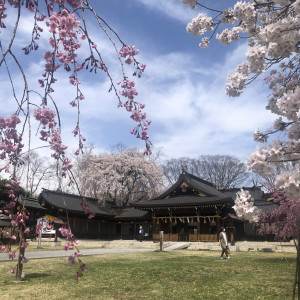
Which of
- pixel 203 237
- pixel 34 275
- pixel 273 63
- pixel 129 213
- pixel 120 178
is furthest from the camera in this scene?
pixel 120 178

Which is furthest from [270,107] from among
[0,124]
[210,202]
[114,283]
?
[210,202]

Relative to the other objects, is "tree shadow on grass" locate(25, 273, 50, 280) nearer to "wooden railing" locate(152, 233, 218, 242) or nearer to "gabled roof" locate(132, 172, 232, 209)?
"gabled roof" locate(132, 172, 232, 209)

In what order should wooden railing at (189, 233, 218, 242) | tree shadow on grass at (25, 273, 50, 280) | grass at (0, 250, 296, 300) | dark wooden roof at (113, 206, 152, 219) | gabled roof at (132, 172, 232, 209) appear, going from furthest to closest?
1. dark wooden roof at (113, 206, 152, 219)
2. gabled roof at (132, 172, 232, 209)
3. wooden railing at (189, 233, 218, 242)
4. tree shadow on grass at (25, 273, 50, 280)
5. grass at (0, 250, 296, 300)

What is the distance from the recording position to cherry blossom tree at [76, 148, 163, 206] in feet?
123

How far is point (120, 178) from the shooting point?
3722cm

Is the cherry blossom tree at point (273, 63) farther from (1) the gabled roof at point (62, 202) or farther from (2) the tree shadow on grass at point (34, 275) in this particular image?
(1) the gabled roof at point (62, 202)

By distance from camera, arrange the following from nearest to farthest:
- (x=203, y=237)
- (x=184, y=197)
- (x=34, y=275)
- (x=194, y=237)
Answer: (x=34, y=275), (x=203, y=237), (x=194, y=237), (x=184, y=197)

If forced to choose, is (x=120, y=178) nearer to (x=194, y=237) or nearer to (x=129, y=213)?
(x=129, y=213)

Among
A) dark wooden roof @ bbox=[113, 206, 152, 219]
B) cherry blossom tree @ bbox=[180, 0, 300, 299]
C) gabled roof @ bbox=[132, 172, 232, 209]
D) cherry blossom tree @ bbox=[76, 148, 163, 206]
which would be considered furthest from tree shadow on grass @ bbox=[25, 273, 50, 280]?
cherry blossom tree @ bbox=[76, 148, 163, 206]

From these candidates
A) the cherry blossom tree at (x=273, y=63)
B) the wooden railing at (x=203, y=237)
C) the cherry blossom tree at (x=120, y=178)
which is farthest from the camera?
the cherry blossom tree at (x=120, y=178)

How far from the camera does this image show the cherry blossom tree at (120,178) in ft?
123

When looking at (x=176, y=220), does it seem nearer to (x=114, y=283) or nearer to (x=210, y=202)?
(x=210, y=202)

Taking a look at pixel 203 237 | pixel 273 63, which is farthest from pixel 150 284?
pixel 203 237

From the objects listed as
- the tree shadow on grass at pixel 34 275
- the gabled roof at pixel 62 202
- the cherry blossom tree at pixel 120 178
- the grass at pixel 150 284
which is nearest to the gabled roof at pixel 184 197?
the gabled roof at pixel 62 202
